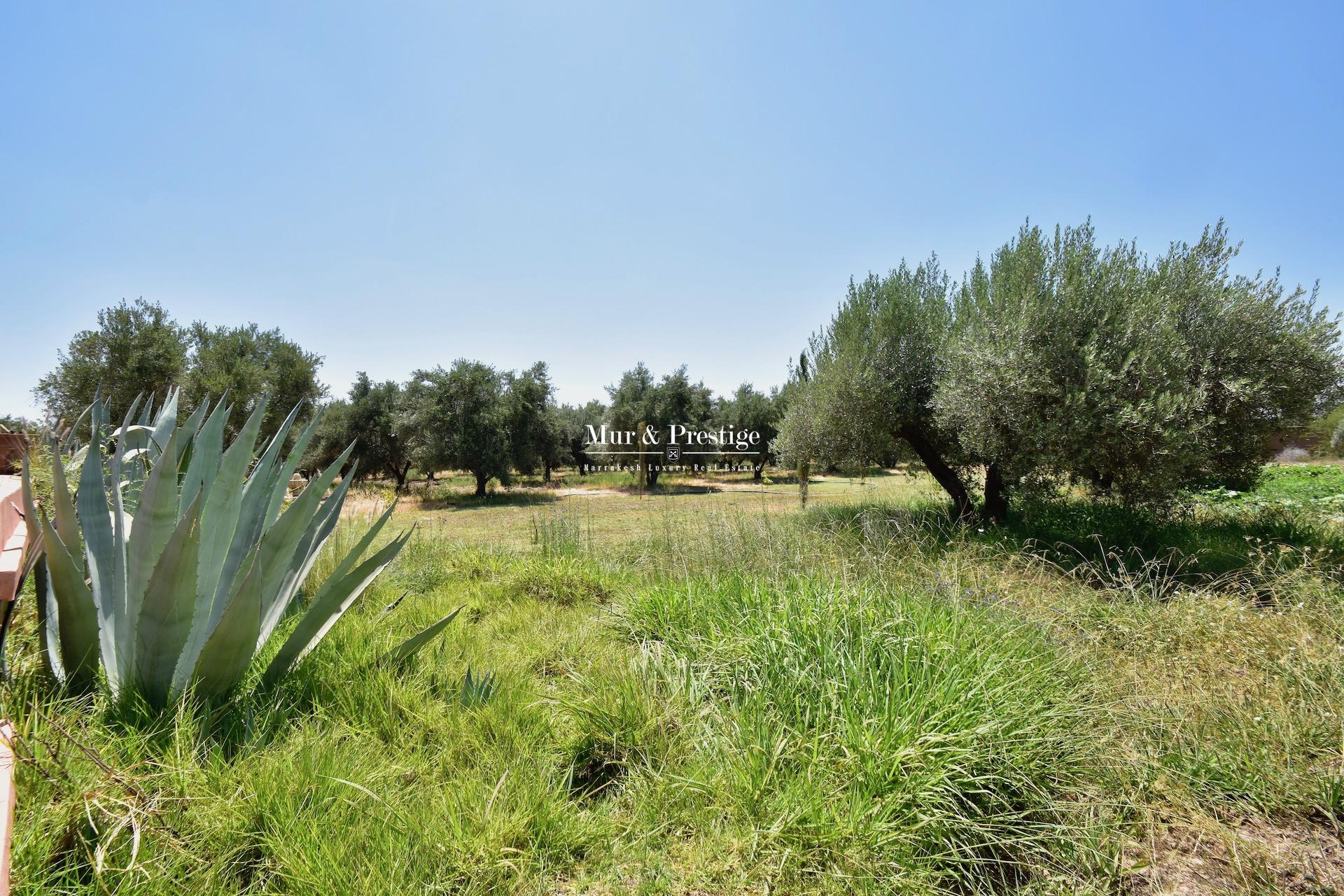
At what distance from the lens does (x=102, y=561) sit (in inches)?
84.3

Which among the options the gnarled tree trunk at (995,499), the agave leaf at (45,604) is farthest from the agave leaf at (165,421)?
the gnarled tree trunk at (995,499)

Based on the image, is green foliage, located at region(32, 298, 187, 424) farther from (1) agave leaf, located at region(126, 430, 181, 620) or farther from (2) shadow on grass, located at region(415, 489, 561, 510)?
(1) agave leaf, located at region(126, 430, 181, 620)

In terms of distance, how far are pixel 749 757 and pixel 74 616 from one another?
2653 millimetres

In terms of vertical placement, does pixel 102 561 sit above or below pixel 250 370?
below

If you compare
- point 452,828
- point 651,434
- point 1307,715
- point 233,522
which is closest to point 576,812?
point 452,828

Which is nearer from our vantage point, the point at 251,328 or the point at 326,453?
the point at 251,328

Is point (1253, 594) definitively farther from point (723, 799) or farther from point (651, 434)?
point (651, 434)

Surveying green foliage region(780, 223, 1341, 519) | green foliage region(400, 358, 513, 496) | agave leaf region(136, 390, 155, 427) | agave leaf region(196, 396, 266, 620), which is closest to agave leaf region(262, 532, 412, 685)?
agave leaf region(196, 396, 266, 620)

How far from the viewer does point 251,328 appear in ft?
68.0

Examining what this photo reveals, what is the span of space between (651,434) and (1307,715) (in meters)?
26.8

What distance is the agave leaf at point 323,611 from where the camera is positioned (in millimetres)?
2494

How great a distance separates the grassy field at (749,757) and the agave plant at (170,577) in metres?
0.15

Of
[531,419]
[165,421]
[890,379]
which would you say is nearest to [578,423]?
[531,419]

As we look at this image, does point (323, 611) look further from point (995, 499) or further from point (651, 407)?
point (651, 407)
